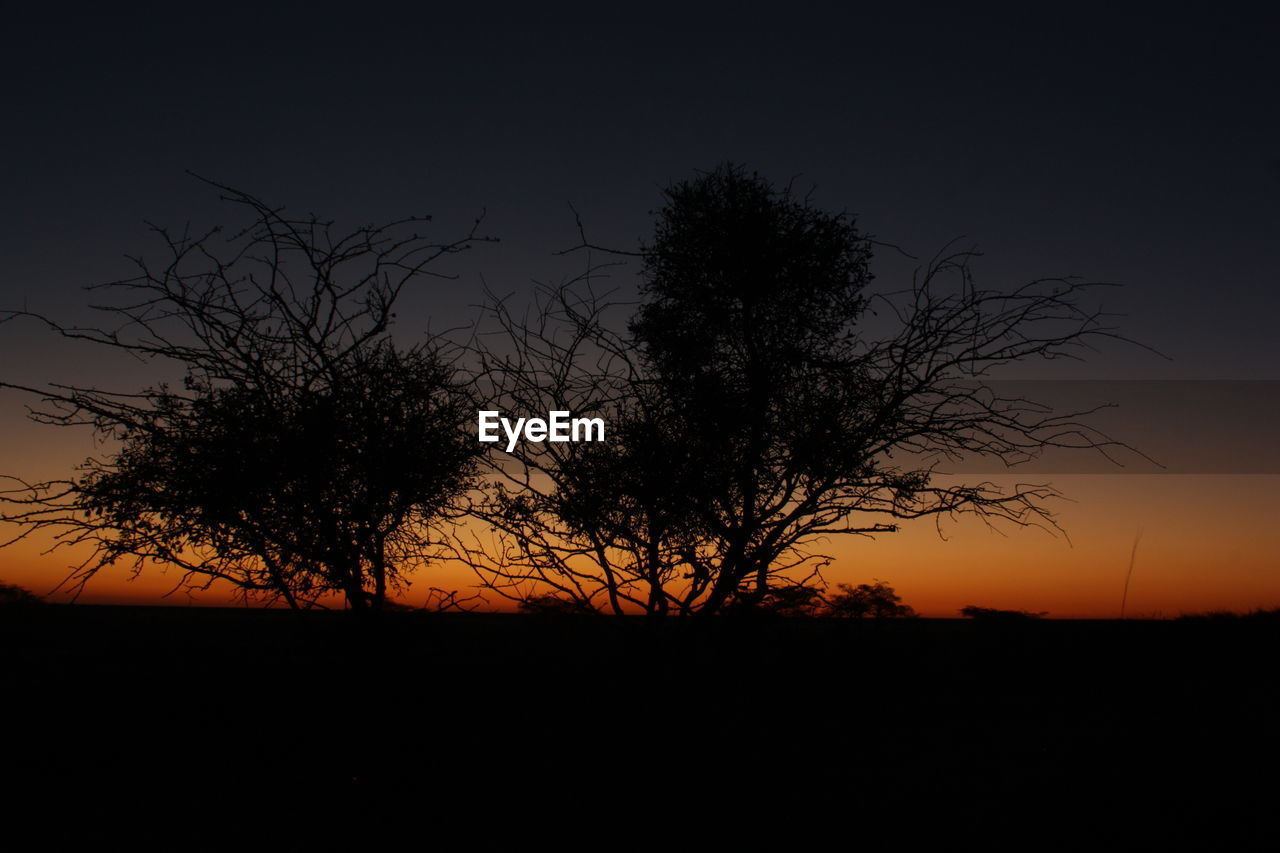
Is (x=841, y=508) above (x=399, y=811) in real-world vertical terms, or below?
above

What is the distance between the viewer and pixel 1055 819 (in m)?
6.40

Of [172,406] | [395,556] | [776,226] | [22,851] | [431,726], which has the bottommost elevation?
[22,851]

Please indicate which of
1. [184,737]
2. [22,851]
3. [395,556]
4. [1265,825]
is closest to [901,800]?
[1265,825]

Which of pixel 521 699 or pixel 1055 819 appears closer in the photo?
pixel 1055 819

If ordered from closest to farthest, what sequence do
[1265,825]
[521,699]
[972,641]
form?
[1265,825] < [521,699] < [972,641]

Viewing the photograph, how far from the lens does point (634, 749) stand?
7.83 metres

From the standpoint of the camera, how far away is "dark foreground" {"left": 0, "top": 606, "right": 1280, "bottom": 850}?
6.54 metres

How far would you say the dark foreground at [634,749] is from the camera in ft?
21.4

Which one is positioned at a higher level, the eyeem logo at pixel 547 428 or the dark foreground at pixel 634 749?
the eyeem logo at pixel 547 428

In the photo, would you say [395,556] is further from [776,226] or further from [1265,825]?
[1265,825]

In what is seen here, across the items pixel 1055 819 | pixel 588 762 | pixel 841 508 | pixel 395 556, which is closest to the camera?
pixel 1055 819

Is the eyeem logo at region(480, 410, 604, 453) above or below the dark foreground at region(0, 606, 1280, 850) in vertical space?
above

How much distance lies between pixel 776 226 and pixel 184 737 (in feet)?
30.2

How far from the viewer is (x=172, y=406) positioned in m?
6.76
